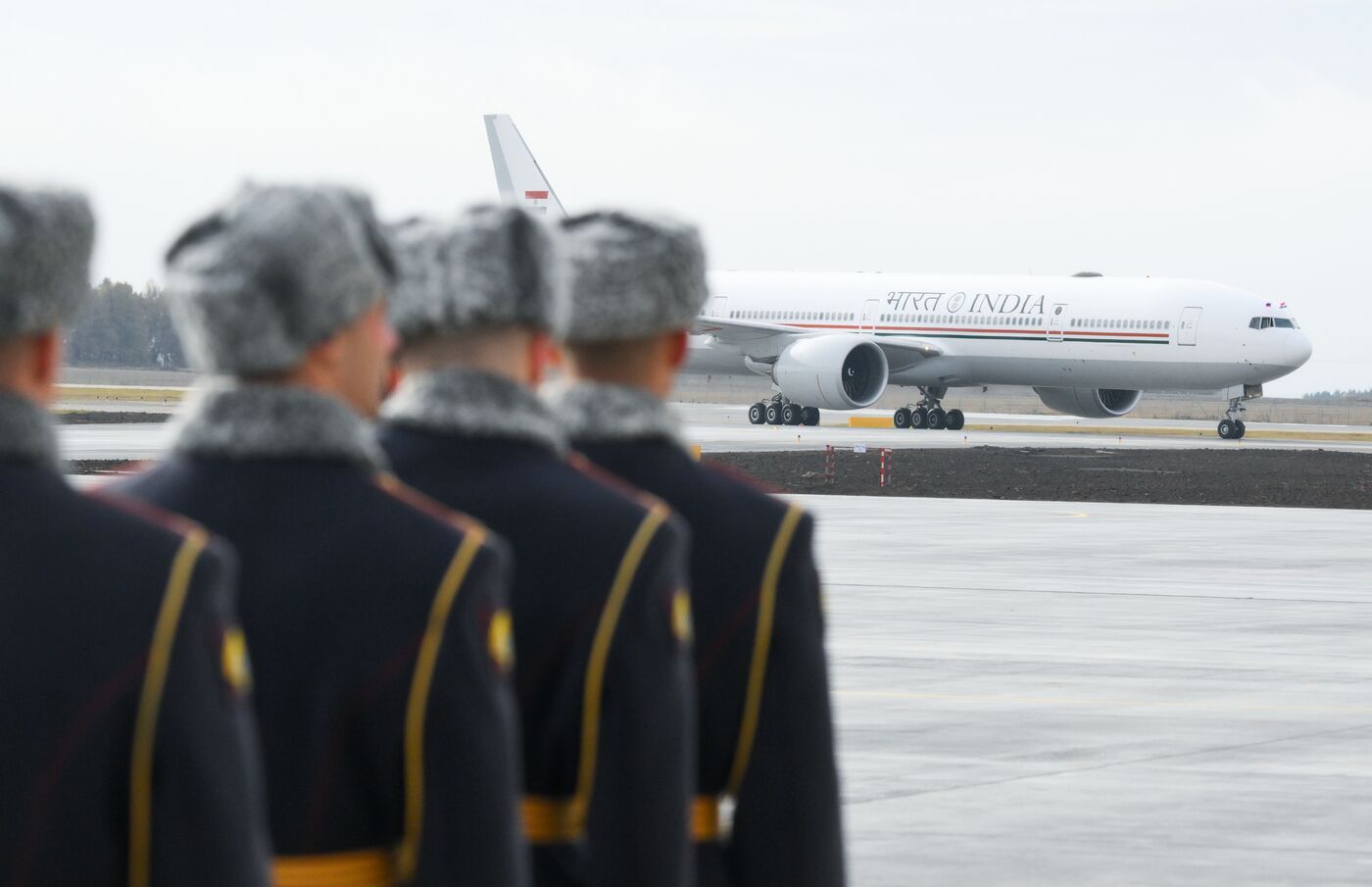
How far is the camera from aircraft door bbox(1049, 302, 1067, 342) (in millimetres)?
50188

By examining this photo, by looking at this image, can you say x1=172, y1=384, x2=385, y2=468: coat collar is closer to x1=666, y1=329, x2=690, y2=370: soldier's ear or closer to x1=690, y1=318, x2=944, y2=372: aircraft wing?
x1=666, y1=329, x2=690, y2=370: soldier's ear

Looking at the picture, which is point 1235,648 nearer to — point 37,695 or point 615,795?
point 615,795

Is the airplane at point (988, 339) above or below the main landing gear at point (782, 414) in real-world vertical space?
above

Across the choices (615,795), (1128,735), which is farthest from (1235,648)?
(615,795)

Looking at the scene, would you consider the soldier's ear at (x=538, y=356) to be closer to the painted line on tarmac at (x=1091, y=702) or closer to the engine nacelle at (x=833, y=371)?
the painted line on tarmac at (x=1091, y=702)

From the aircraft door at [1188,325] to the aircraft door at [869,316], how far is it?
7.77 m

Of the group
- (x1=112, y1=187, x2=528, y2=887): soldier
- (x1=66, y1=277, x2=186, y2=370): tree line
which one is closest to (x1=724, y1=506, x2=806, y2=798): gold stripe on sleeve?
(x1=112, y1=187, x2=528, y2=887): soldier

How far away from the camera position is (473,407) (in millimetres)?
3361

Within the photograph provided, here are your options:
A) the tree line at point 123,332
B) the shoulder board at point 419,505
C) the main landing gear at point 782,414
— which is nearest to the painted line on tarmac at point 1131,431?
the main landing gear at point 782,414

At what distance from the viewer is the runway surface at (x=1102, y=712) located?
8.31 meters

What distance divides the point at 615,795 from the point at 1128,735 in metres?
8.05

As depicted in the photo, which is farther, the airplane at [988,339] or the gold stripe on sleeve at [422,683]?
the airplane at [988,339]

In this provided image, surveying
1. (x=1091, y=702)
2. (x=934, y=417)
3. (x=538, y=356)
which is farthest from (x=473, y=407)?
(x=934, y=417)

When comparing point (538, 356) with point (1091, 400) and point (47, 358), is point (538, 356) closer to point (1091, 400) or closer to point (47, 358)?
point (47, 358)
